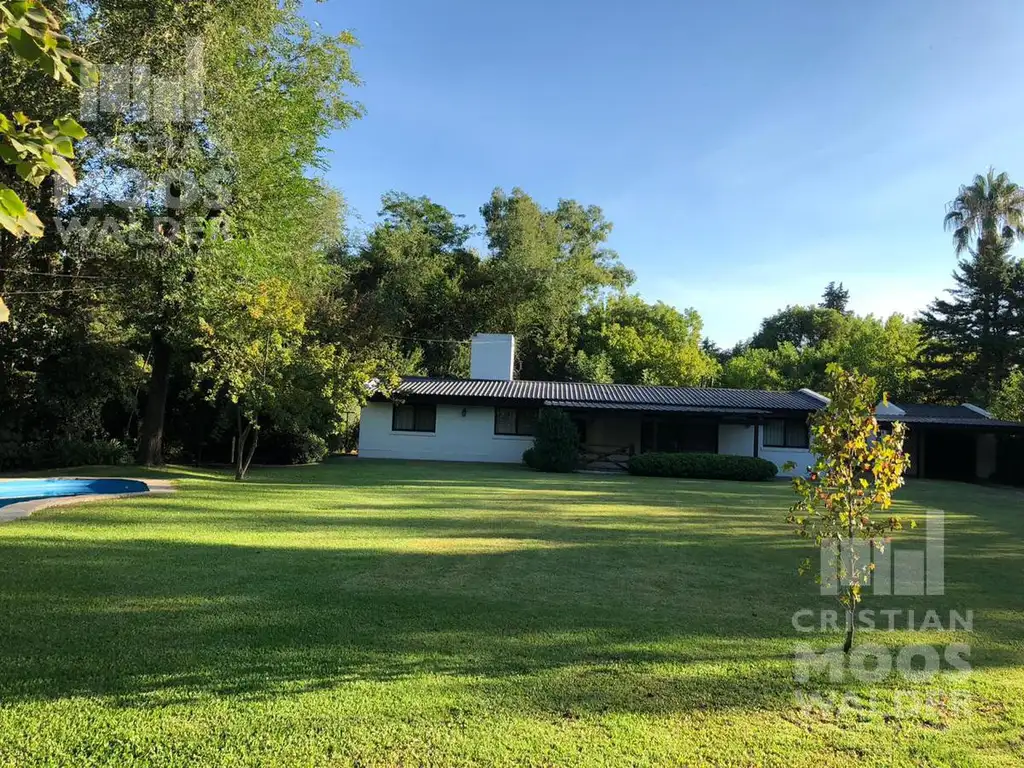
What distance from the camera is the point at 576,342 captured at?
4394 centimetres

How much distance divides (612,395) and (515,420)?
419cm

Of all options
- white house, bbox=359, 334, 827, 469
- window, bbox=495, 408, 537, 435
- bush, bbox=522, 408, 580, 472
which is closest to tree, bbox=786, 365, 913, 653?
bush, bbox=522, 408, 580, 472

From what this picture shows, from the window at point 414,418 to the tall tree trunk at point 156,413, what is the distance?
989 centimetres

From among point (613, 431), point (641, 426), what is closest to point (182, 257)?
point (613, 431)

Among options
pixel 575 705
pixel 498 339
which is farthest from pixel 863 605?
pixel 498 339

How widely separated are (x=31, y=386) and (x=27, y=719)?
18621mm

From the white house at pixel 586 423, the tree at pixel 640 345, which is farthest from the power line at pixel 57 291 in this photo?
the tree at pixel 640 345

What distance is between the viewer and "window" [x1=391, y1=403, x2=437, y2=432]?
86.0 feet

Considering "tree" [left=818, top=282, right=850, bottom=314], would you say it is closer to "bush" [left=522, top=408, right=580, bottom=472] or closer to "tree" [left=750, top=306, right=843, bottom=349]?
"tree" [left=750, top=306, right=843, bottom=349]

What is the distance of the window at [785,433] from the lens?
84.4 ft

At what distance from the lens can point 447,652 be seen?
14.1 feet

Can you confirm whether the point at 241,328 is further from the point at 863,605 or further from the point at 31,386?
the point at 863,605

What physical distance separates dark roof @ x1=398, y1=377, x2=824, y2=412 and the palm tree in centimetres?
2105

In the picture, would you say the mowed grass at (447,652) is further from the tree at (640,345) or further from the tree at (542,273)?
the tree at (640,345)
